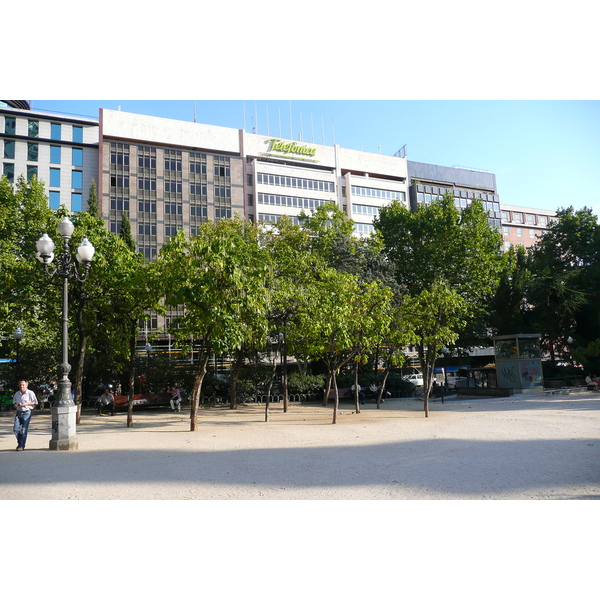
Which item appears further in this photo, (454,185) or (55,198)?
(454,185)

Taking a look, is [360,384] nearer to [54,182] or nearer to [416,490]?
[416,490]

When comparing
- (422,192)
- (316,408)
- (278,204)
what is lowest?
(316,408)

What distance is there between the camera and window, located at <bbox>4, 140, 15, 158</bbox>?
182ft

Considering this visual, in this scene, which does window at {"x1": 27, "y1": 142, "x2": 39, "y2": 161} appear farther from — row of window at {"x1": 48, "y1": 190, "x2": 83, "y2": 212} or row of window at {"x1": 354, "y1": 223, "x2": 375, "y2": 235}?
row of window at {"x1": 354, "y1": 223, "x2": 375, "y2": 235}

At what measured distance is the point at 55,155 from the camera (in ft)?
189

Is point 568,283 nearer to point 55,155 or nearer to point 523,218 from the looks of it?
point 55,155

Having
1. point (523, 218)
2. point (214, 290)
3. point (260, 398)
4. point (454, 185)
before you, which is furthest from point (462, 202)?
point (214, 290)

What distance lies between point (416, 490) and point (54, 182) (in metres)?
60.7

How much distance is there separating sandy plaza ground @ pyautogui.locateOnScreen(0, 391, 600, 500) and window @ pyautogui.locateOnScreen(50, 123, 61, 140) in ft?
164

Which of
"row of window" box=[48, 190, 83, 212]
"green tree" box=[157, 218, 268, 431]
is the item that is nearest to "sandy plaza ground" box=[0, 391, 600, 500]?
"green tree" box=[157, 218, 268, 431]

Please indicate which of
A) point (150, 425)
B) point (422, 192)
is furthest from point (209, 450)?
point (422, 192)

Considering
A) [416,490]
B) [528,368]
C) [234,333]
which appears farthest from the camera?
[528,368]

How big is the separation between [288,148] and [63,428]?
205 ft

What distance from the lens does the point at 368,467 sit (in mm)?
9281
